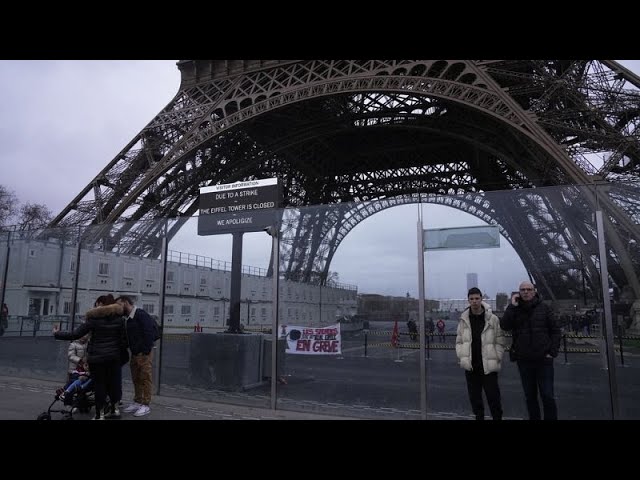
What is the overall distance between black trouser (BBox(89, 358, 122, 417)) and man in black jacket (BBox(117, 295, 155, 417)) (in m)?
0.42

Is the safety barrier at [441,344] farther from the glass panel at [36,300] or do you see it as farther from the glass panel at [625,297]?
the glass panel at [36,300]

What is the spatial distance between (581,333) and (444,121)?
75.9 feet

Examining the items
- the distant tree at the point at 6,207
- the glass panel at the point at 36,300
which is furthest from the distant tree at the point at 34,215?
the glass panel at the point at 36,300

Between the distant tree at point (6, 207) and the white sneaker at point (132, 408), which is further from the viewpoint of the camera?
the distant tree at point (6, 207)

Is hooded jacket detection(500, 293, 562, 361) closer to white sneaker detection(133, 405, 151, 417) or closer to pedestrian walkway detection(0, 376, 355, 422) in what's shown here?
pedestrian walkway detection(0, 376, 355, 422)

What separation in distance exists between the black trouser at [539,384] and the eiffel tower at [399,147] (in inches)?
35.2

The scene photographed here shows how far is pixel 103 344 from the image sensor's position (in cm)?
611

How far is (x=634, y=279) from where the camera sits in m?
5.68

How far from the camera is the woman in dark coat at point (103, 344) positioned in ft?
19.9

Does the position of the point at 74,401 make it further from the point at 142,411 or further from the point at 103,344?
the point at 103,344
